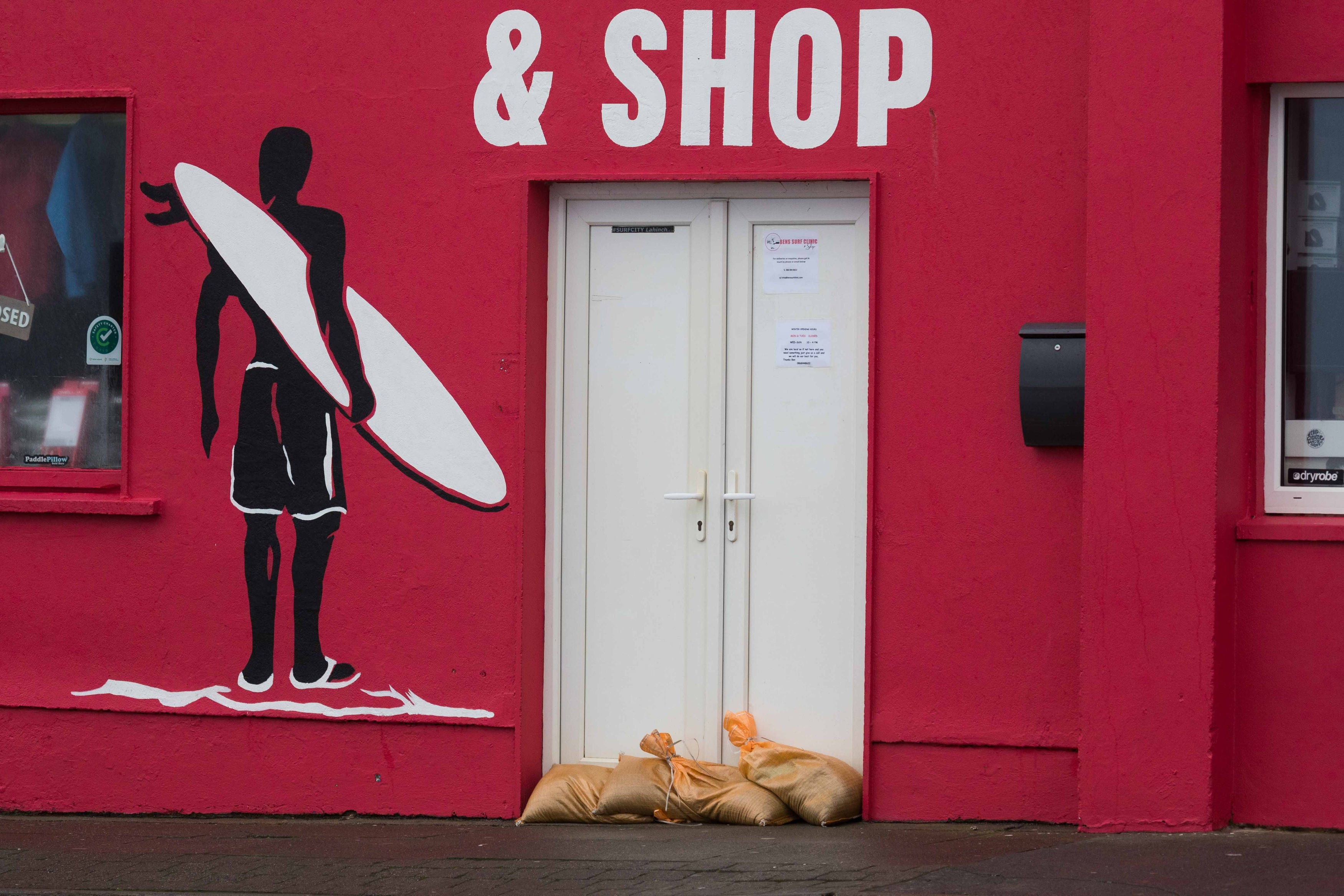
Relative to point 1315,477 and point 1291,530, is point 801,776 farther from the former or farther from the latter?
point 1315,477

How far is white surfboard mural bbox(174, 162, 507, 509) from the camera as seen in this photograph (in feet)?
17.9

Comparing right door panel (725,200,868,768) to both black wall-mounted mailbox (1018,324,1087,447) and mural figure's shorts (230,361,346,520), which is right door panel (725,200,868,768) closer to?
black wall-mounted mailbox (1018,324,1087,447)

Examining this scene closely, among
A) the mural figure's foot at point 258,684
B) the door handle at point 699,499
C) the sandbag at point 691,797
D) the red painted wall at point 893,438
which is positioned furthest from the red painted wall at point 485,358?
the door handle at point 699,499

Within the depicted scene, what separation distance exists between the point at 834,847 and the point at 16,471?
360 centimetres

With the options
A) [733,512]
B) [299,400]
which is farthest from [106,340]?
[733,512]

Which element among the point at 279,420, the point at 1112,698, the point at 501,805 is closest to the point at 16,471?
the point at 279,420

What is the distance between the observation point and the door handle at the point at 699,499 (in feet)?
18.1

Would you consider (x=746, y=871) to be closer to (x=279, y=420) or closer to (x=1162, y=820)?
(x=1162, y=820)

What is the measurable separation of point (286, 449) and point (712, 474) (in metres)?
1.67

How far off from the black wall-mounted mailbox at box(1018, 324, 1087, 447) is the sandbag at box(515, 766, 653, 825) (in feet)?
6.78

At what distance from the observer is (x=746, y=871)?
4652mm

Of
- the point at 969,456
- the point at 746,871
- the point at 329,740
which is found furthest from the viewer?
the point at 329,740

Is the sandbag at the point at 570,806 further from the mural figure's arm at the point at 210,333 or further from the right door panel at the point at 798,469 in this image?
the mural figure's arm at the point at 210,333

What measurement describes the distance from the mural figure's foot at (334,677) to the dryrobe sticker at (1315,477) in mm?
3557
